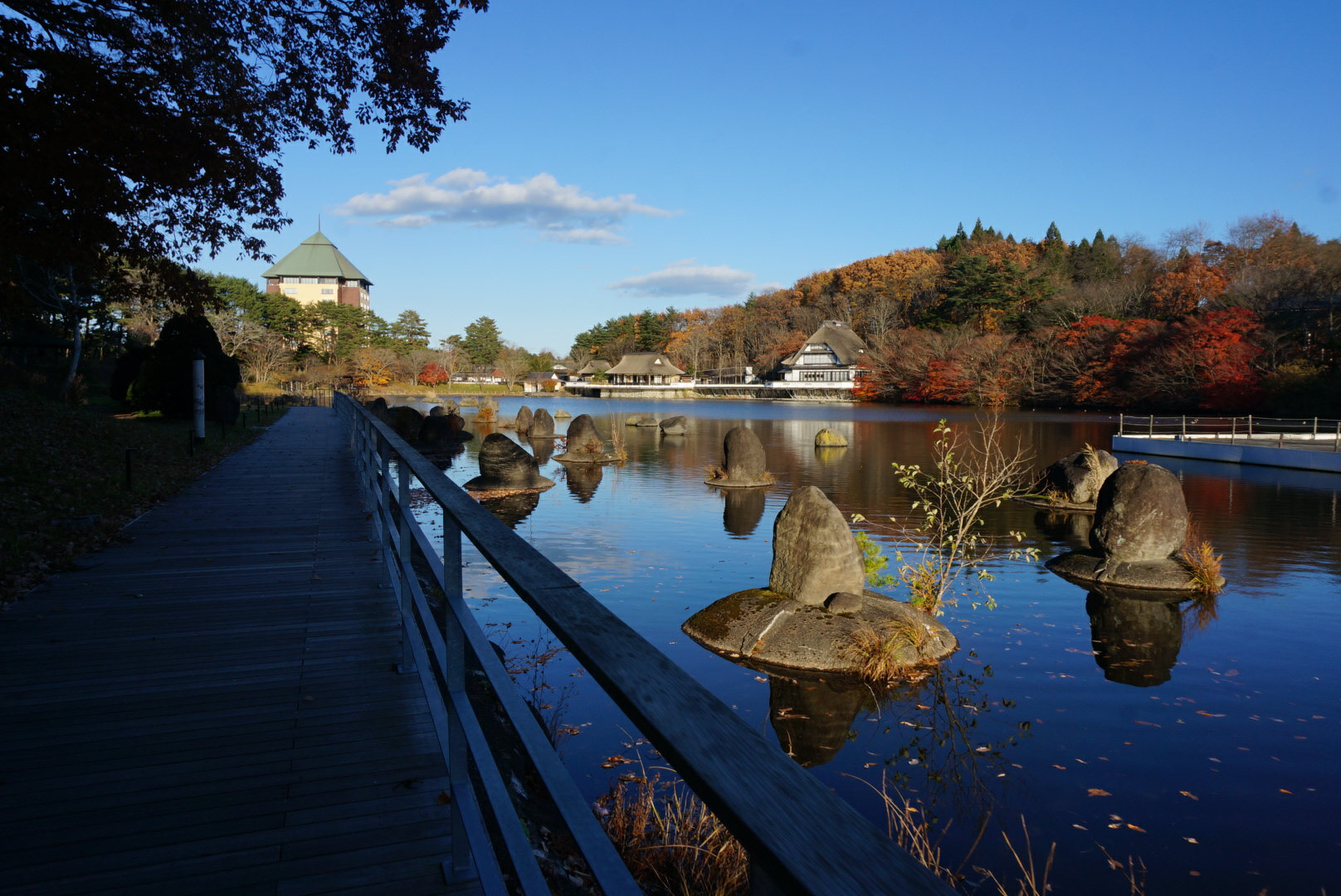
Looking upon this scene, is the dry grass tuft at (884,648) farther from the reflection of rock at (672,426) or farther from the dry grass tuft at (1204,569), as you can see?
the reflection of rock at (672,426)

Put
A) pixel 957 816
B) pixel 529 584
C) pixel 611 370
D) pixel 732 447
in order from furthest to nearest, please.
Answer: pixel 611 370 < pixel 732 447 < pixel 957 816 < pixel 529 584

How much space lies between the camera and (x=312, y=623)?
5316 millimetres

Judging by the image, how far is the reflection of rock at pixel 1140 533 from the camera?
40.8 ft

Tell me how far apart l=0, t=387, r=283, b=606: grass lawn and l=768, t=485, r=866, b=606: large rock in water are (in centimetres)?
694

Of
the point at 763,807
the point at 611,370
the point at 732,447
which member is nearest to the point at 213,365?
the point at 732,447

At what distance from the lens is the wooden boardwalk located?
9.08ft

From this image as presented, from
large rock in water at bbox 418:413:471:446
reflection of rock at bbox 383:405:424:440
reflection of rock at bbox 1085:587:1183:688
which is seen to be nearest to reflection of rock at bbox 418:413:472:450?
large rock in water at bbox 418:413:471:446

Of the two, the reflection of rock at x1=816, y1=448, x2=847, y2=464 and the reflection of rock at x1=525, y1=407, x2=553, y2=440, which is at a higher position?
the reflection of rock at x1=525, y1=407, x2=553, y2=440

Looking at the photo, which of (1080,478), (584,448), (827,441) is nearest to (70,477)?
(584,448)

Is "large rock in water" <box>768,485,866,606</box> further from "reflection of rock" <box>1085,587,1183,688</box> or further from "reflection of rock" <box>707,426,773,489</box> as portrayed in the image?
"reflection of rock" <box>707,426,773,489</box>

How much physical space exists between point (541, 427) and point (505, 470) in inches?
637

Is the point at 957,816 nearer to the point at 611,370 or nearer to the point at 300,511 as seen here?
the point at 300,511

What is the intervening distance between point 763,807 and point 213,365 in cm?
2733

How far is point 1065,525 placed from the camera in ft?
59.1
